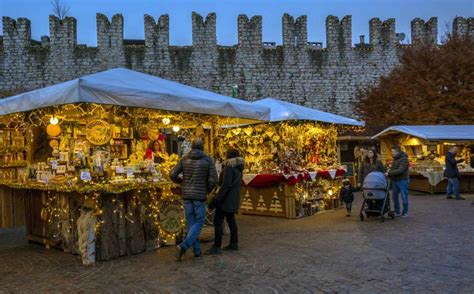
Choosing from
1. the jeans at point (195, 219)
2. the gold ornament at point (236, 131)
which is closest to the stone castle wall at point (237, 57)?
the gold ornament at point (236, 131)

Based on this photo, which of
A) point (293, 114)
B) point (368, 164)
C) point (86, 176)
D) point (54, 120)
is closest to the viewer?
point (86, 176)

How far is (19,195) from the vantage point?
25.8ft

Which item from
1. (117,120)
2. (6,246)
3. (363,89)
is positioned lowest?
(6,246)

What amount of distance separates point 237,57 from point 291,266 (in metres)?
18.5

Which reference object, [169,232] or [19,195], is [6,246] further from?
[169,232]

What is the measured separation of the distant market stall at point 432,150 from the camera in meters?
14.0

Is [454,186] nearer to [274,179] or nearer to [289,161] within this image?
[289,161]

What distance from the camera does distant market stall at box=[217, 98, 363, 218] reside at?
962 cm

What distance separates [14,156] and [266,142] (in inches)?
217

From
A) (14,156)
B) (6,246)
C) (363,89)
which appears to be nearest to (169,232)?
(6,246)

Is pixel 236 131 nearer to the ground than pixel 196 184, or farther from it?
farther from it

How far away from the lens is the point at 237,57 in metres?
23.0

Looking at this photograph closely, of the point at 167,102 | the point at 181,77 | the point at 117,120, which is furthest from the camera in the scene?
the point at 181,77

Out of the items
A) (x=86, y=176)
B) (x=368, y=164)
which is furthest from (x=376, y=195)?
(x=86, y=176)
